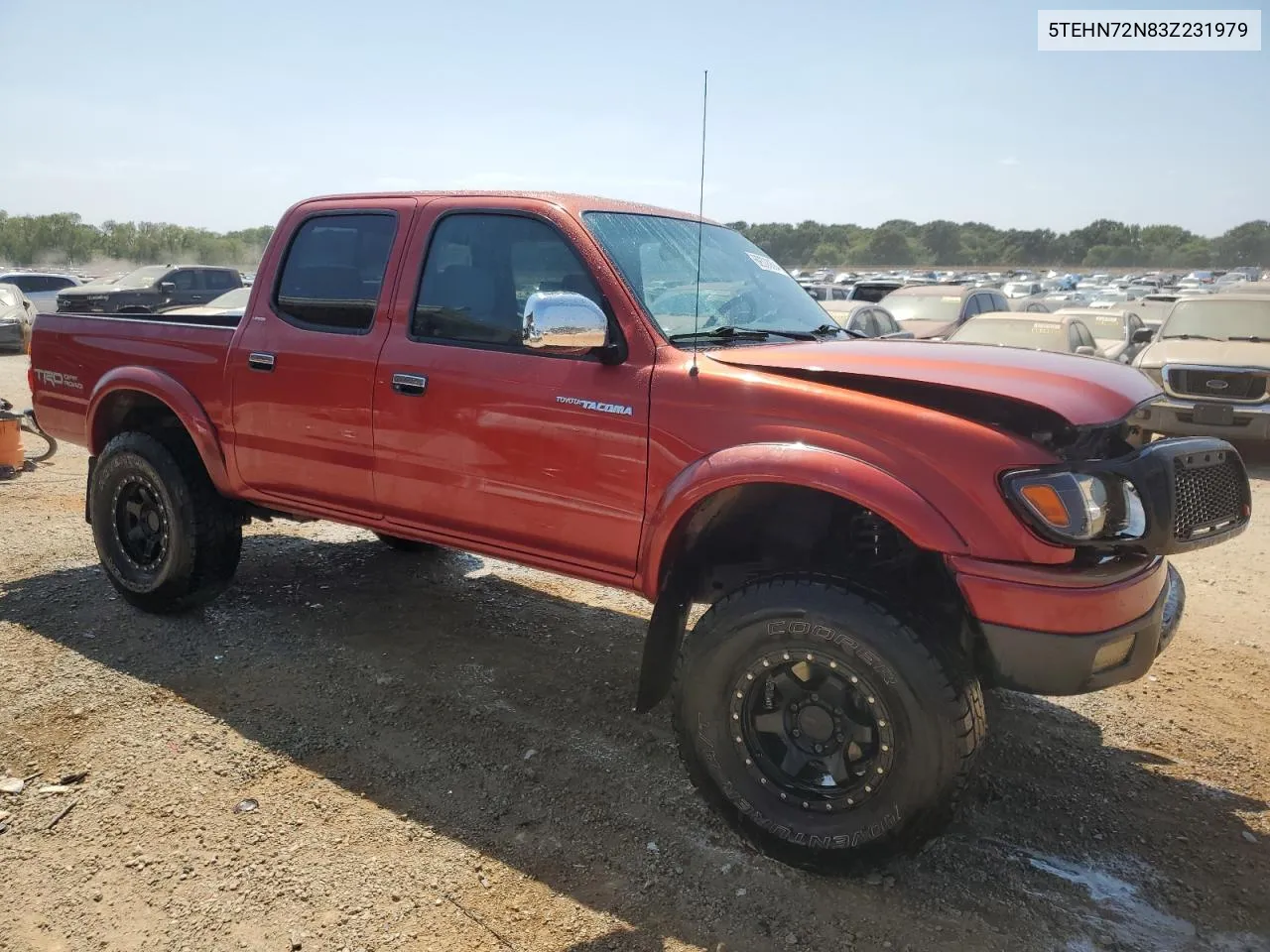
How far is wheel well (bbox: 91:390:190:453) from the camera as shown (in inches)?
187

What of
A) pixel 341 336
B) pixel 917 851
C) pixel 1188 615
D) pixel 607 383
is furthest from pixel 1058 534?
pixel 1188 615

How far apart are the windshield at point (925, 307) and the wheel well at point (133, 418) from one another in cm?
1161

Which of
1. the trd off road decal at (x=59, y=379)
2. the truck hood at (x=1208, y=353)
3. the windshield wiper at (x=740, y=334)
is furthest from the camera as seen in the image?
the truck hood at (x=1208, y=353)

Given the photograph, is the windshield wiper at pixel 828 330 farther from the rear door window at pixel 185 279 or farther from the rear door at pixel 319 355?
the rear door window at pixel 185 279

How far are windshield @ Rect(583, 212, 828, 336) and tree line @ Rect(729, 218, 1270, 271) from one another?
72.0m

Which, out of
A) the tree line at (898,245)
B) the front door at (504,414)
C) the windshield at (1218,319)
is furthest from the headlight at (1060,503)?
the tree line at (898,245)

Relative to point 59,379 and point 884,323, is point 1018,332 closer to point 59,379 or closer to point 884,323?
point 884,323

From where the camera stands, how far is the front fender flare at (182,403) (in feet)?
14.4

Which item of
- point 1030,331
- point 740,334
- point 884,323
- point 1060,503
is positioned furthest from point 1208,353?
point 1060,503

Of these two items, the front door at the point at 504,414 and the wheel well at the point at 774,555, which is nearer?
the wheel well at the point at 774,555

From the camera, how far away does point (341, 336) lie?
3.91 meters

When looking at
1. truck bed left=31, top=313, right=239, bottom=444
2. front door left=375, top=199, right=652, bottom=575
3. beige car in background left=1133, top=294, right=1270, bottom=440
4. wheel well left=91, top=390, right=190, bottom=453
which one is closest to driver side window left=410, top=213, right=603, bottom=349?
front door left=375, top=199, right=652, bottom=575

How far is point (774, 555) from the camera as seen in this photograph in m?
3.29

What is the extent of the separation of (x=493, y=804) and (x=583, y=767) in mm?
403
